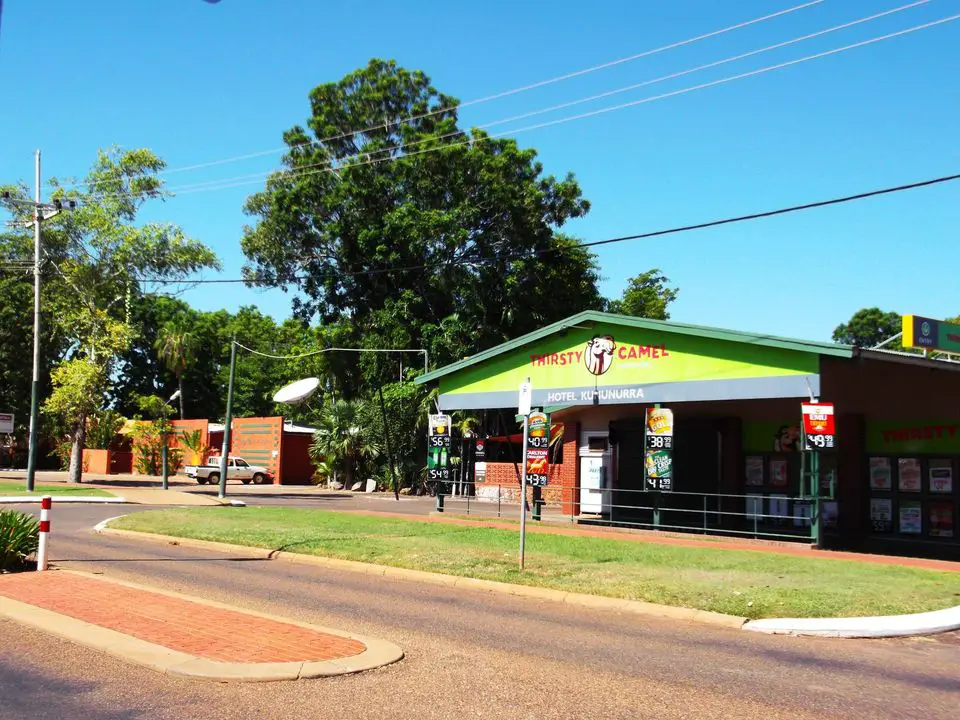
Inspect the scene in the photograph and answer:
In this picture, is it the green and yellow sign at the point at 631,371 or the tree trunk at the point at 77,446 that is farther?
the tree trunk at the point at 77,446

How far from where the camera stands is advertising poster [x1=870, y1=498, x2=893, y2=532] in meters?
21.5

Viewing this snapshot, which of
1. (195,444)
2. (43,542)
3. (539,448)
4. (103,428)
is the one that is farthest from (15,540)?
(195,444)

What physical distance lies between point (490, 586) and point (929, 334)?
858 inches

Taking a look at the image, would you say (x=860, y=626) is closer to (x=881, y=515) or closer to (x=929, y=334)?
(x=881, y=515)

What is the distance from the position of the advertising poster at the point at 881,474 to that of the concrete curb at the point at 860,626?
12079 millimetres

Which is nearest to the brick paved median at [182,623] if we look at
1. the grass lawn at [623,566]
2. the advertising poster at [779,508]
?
the grass lawn at [623,566]

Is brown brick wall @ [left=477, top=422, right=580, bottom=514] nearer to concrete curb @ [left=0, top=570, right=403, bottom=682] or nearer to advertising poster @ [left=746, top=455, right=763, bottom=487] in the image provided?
advertising poster @ [left=746, top=455, right=763, bottom=487]

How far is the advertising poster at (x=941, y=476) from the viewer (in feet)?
67.1

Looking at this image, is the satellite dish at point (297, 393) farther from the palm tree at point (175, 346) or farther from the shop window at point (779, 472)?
the shop window at point (779, 472)

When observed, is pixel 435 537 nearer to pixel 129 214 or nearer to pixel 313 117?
pixel 129 214

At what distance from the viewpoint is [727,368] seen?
20281 mm

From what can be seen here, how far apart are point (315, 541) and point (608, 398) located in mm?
8611

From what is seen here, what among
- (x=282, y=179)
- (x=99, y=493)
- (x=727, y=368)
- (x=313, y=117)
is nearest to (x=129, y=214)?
(x=282, y=179)

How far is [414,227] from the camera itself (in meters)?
46.4
